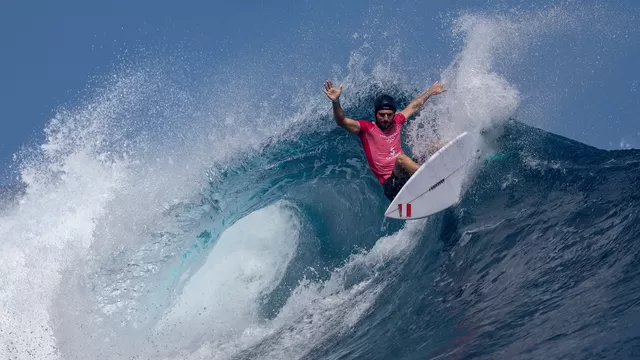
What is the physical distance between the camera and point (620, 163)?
7898mm

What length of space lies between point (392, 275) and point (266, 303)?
82.1 inches

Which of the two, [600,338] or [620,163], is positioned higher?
[620,163]

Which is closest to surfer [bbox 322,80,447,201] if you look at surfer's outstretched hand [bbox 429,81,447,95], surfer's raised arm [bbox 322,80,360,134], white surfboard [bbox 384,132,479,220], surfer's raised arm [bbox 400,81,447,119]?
surfer's raised arm [bbox 322,80,360,134]

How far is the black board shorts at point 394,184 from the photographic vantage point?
685 centimetres

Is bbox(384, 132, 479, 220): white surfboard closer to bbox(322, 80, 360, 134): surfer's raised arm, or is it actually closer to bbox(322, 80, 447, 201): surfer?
bbox(322, 80, 447, 201): surfer

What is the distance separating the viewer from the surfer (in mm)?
6789

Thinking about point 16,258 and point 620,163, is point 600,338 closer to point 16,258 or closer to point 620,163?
point 620,163

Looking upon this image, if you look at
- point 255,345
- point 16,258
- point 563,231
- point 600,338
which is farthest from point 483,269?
point 16,258

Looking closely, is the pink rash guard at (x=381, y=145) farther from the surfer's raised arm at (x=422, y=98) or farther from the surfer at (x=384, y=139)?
the surfer's raised arm at (x=422, y=98)

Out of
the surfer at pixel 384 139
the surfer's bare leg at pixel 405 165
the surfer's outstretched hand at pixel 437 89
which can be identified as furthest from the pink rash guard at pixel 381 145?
the surfer's outstretched hand at pixel 437 89

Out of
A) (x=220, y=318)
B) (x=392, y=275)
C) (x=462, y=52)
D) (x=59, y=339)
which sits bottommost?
(x=392, y=275)

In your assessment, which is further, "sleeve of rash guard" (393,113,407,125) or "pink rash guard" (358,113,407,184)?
"sleeve of rash guard" (393,113,407,125)

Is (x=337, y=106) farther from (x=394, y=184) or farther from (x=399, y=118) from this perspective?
(x=394, y=184)

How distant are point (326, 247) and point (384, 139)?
92.5 inches
